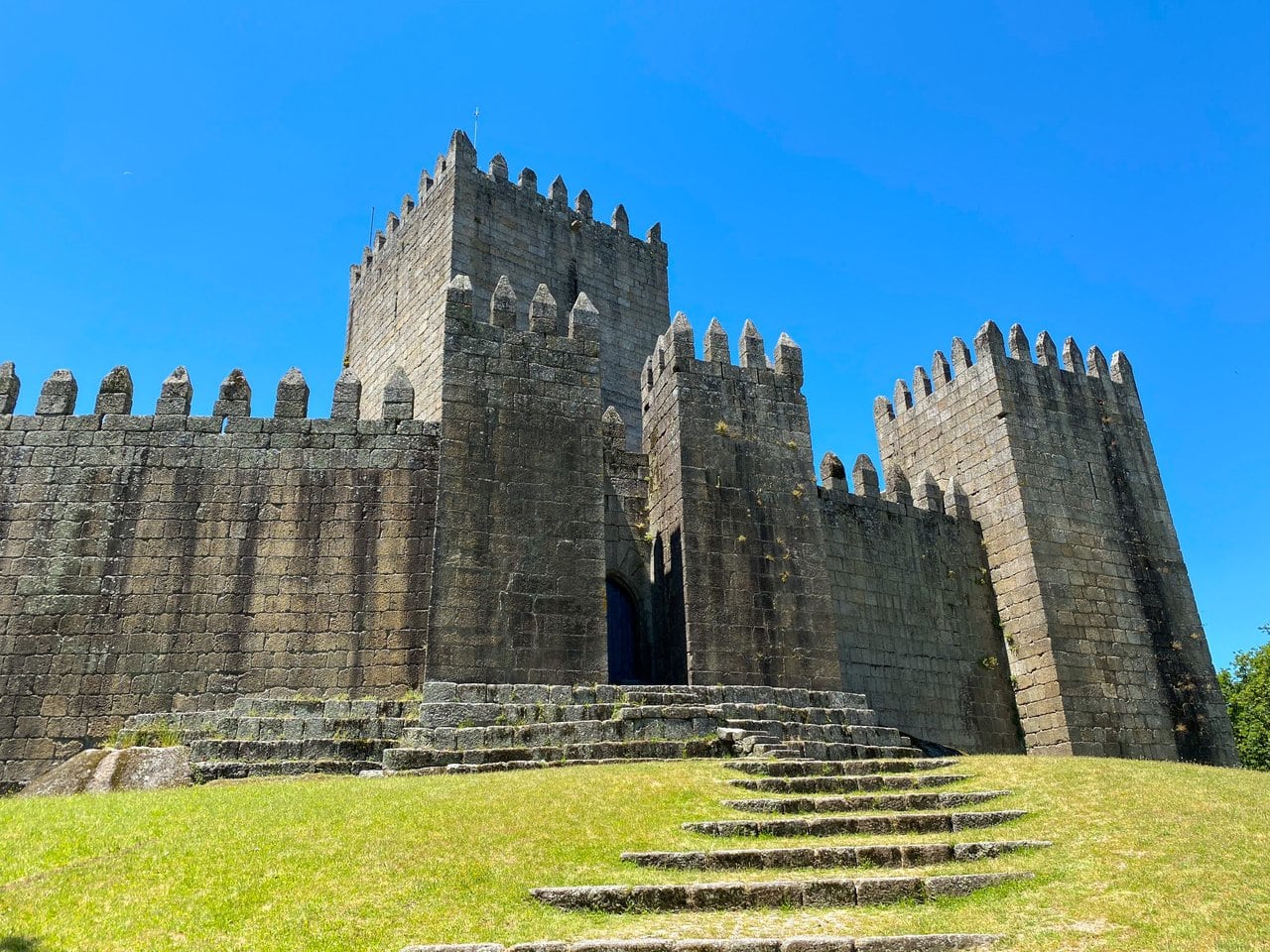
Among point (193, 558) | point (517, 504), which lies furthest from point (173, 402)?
point (517, 504)

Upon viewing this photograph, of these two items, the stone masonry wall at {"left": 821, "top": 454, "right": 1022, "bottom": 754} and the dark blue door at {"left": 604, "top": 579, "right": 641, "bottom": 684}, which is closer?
the dark blue door at {"left": 604, "top": 579, "right": 641, "bottom": 684}

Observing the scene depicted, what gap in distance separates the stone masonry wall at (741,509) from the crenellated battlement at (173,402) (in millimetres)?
4488

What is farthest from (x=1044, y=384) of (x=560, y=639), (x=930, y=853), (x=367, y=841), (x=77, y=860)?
(x=77, y=860)

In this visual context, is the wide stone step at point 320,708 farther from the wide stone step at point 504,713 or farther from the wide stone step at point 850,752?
the wide stone step at point 850,752

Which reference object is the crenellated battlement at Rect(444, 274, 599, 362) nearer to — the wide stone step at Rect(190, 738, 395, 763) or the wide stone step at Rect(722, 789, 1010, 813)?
the wide stone step at Rect(190, 738, 395, 763)

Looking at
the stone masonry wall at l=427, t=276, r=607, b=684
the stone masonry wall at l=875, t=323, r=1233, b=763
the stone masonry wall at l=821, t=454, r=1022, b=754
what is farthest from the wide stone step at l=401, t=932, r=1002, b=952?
the stone masonry wall at l=875, t=323, r=1233, b=763

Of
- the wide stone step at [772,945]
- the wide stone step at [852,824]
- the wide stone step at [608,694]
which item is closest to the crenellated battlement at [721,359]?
the wide stone step at [608,694]

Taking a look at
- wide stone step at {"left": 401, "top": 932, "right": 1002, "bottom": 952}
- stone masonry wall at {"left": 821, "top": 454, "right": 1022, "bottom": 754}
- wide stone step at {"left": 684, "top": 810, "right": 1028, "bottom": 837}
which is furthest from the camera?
stone masonry wall at {"left": 821, "top": 454, "right": 1022, "bottom": 754}

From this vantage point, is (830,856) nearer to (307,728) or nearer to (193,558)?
(307,728)

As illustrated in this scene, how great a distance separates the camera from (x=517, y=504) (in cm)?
1548

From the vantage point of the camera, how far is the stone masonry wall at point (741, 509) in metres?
15.9

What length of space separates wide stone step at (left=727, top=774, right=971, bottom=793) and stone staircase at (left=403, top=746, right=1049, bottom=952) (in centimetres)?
1

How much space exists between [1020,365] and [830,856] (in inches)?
645

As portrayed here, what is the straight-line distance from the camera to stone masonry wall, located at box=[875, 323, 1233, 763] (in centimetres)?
2003
